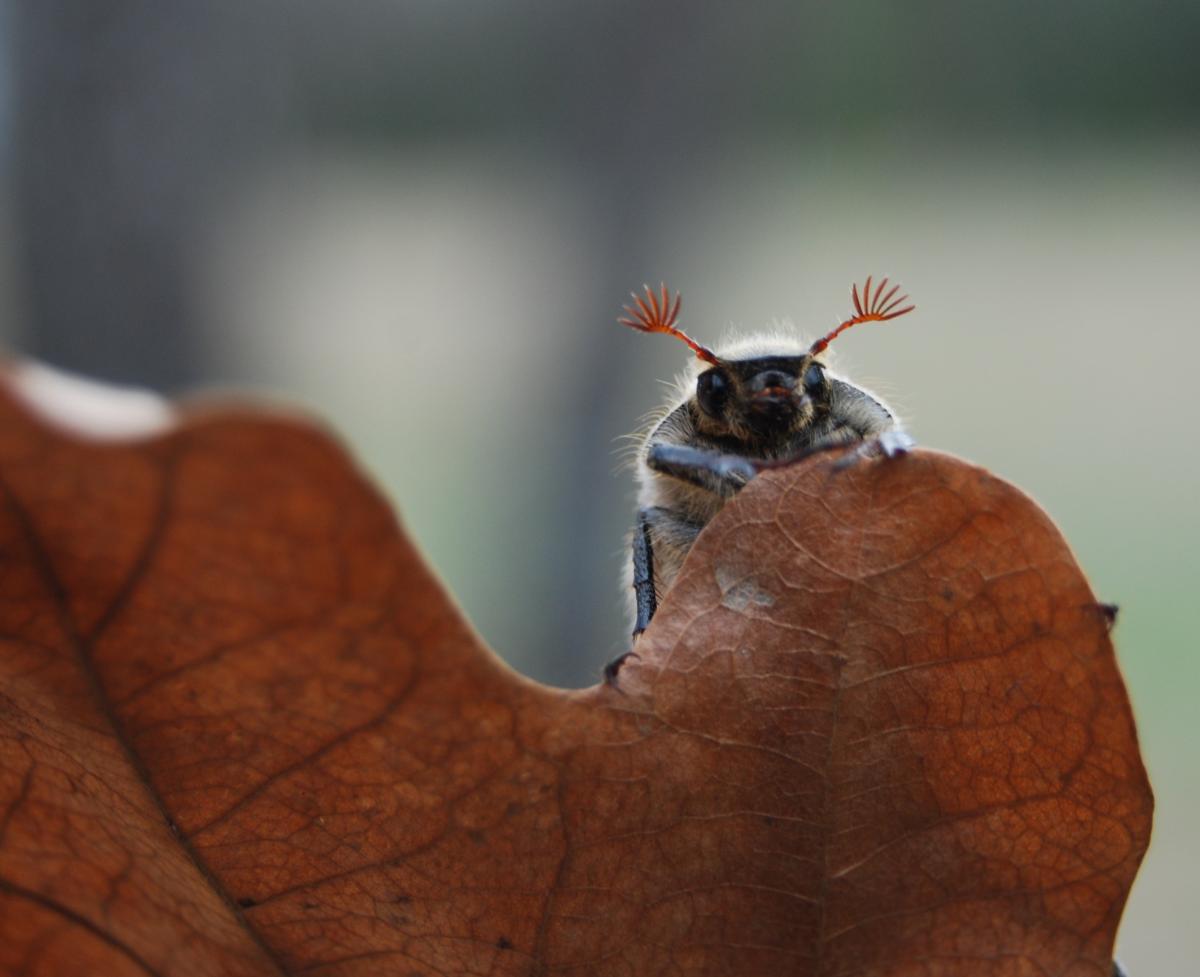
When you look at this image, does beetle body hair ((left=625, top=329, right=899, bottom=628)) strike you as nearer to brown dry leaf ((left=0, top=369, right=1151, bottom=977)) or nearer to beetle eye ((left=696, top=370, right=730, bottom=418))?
beetle eye ((left=696, top=370, right=730, bottom=418))

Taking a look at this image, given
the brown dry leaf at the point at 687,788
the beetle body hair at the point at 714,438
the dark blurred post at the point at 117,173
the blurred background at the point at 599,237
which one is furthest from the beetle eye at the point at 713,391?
the dark blurred post at the point at 117,173

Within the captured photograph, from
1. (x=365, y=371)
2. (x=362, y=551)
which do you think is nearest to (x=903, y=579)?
(x=362, y=551)

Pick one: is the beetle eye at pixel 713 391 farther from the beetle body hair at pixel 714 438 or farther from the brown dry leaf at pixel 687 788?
the brown dry leaf at pixel 687 788

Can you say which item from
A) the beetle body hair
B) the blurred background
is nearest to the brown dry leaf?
the beetle body hair

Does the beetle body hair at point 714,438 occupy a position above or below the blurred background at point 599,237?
above

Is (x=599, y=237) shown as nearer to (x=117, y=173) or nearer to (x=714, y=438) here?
(x=117, y=173)

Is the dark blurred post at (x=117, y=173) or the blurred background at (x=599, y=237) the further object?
the blurred background at (x=599, y=237)

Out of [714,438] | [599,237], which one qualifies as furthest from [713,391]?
[599,237]
